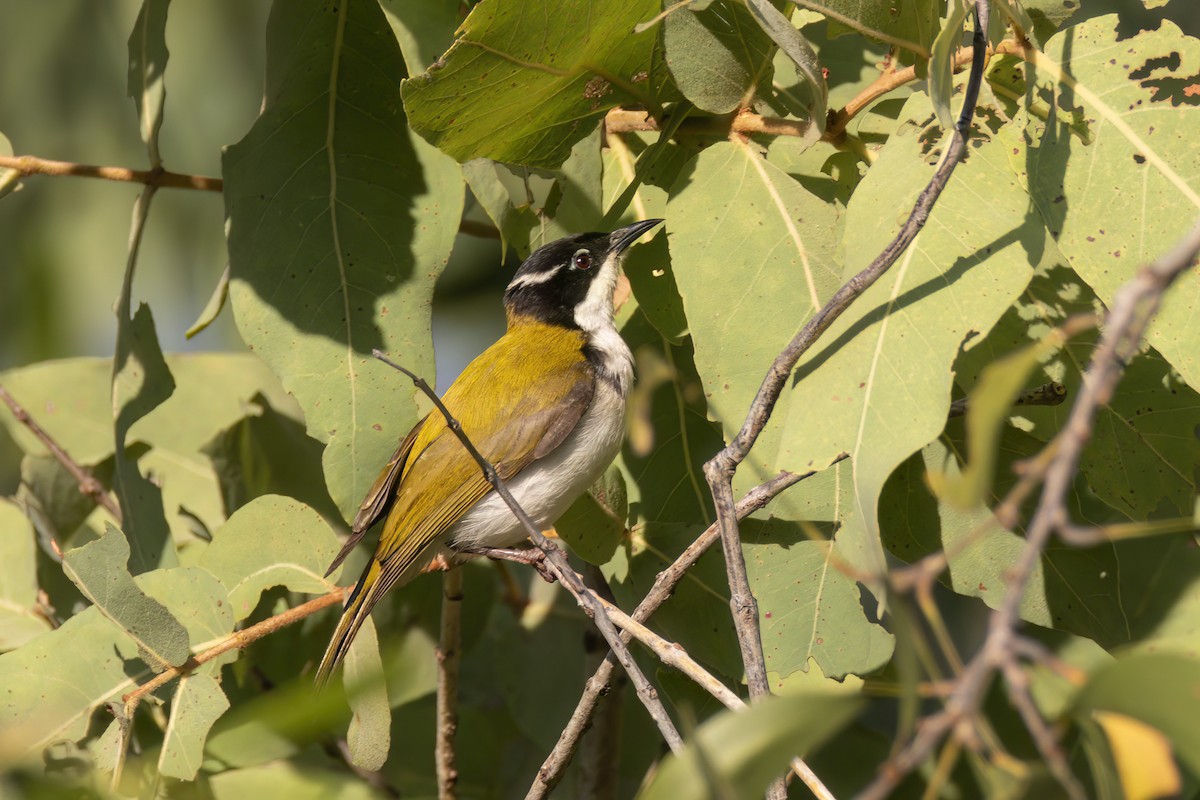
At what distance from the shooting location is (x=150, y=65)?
3.05 m

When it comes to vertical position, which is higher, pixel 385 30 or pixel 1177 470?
pixel 385 30

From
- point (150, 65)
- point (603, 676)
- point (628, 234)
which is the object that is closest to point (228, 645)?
point (603, 676)

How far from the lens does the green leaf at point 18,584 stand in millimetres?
3086

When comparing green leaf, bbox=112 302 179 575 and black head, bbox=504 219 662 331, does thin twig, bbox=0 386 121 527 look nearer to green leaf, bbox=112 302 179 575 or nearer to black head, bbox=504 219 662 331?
green leaf, bbox=112 302 179 575

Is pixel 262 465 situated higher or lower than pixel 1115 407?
lower

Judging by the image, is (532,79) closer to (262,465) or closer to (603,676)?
(603,676)

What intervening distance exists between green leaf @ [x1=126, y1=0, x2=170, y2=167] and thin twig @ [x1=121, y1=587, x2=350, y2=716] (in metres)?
1.24

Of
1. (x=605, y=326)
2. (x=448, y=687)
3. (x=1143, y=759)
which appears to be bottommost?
(x=448, y=687)

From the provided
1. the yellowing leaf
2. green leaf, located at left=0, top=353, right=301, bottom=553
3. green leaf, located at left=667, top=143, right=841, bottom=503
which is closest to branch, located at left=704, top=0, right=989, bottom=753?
green leaf, located at left=667, top=143, right=841, bottom=503

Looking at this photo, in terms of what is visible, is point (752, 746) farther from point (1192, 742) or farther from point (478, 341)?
point (478, 341)

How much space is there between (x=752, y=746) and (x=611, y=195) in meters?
1.96

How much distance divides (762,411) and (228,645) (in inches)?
55.4

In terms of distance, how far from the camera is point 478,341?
5.15 m

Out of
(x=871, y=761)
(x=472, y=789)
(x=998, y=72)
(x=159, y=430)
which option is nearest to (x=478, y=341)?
(x=159, y=430)
